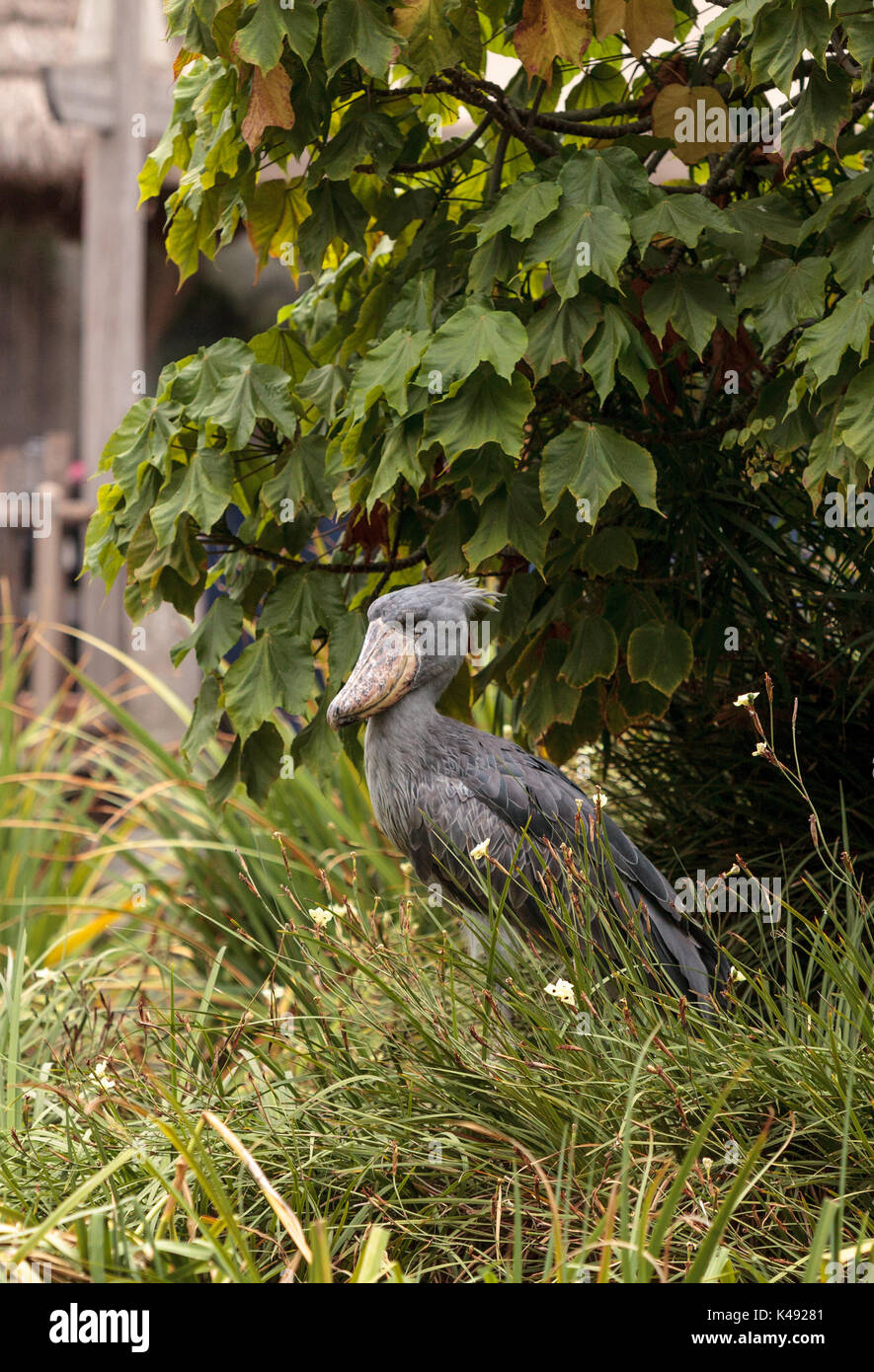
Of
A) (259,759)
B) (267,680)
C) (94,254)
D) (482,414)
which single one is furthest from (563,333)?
(94,254)

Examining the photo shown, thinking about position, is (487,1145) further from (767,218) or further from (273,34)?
(273,34)

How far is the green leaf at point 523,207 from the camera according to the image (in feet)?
7.90

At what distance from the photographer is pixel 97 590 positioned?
7008 mm

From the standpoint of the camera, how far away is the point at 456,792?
2.80 meters

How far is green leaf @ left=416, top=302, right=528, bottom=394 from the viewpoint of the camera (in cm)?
235

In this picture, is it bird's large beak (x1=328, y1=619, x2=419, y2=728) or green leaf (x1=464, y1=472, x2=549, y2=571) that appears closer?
green leaf (x1=464, y1=472, x2=549, y2=571)

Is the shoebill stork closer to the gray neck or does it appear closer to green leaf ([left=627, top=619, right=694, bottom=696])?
the gray neck

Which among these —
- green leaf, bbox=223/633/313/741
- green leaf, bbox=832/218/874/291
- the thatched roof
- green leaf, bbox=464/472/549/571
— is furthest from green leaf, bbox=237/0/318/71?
the thatched roof

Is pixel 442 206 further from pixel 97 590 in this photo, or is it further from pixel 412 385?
pixel 97 590

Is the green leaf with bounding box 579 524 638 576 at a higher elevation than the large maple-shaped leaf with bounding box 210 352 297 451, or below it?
below

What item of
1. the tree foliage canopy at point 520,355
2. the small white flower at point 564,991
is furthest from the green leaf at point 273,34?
the small white flower at point 564,991

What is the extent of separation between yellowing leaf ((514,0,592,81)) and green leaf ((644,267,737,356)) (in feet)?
1.51

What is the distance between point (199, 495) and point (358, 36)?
0.93 m

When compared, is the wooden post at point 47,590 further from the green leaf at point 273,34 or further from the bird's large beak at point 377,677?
the green leaf at point 273,34
